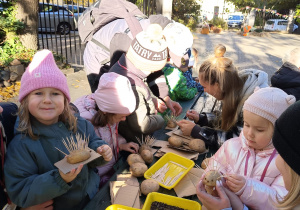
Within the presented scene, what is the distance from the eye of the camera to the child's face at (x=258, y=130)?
65.1 inches

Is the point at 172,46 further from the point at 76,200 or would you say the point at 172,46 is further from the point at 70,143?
the point at 76,200

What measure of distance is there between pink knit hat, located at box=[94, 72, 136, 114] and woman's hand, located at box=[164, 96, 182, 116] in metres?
1.19

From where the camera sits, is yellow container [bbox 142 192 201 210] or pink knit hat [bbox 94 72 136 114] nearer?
yellow container [bbox 142 192 201 210]

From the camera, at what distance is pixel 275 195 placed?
60.1 inches

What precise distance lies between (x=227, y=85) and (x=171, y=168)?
102cm

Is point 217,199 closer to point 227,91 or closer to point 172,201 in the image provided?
point 172,201

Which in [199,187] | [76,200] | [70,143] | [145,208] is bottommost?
[76,200]

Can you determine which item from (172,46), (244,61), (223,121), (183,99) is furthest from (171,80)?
(244,61)

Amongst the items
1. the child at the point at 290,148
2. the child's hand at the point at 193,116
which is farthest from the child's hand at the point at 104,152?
the child's hand at the point at 193,116

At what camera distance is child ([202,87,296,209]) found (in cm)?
155

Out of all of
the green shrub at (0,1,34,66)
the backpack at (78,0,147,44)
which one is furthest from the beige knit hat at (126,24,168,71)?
the green shrub at (0,1,34,66)

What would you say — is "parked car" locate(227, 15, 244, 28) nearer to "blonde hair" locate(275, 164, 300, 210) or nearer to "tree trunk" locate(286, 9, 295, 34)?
"tree trunk" locate(286, 9, 295, 34)

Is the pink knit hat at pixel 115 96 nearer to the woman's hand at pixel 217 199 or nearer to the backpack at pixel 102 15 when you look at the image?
the woman's hand at pixel 217 199

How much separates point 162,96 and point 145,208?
2.02 metres
